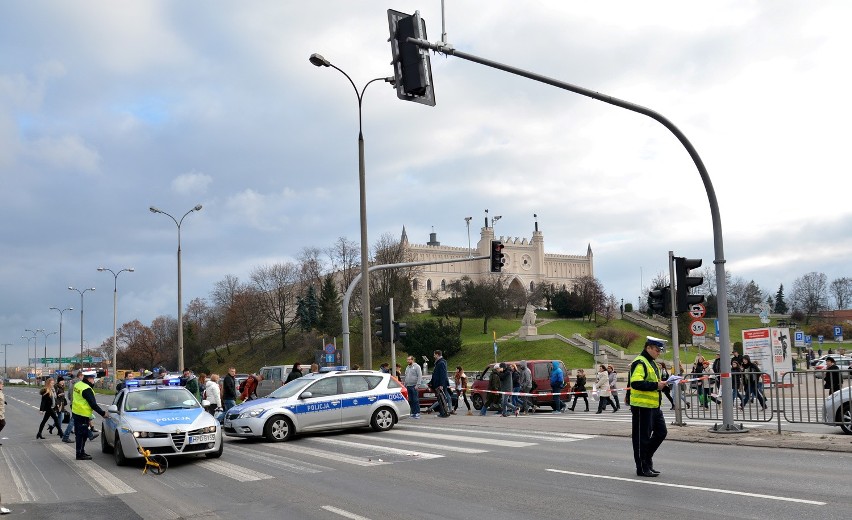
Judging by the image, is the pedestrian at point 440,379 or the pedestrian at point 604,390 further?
the pedestrian at point 604,390

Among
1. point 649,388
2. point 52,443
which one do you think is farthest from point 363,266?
point 649,388

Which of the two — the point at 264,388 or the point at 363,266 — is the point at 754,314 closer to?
the point at 264,388

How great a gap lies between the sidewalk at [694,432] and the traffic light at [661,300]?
242 centimetres

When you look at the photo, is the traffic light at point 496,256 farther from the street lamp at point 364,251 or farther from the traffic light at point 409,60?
the traffic light at point 409,60

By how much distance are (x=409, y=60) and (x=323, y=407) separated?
8.81 m

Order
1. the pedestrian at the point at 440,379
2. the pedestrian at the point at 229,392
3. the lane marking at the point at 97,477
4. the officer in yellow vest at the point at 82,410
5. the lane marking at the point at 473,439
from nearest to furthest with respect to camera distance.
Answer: the lane marking at the point at 97,477 < the lane marking at the point at 473,439 < the officer in yellow vest at the point at 82,410 < the pedestrian at the point at 229,392 < the pedestrian at the point at 440,379

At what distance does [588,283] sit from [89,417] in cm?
10339

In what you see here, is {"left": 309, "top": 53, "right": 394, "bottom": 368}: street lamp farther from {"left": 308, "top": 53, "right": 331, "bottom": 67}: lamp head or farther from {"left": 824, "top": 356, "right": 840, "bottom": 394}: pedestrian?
{"left": 824, "top": 356, "right": 840, "bottom": 394}: pedestrian

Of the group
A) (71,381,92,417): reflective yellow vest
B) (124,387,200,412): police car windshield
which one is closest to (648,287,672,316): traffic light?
(124,387,200,412): police car windshield

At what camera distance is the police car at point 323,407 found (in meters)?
17.4

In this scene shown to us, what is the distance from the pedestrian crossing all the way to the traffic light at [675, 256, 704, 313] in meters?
3.24

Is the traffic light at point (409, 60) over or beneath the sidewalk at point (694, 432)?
over

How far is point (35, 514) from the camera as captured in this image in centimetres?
968

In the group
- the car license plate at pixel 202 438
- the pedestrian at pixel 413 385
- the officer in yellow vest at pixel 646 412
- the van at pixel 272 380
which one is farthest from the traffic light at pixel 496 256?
the officer in yellow vest at pixel 646 412
